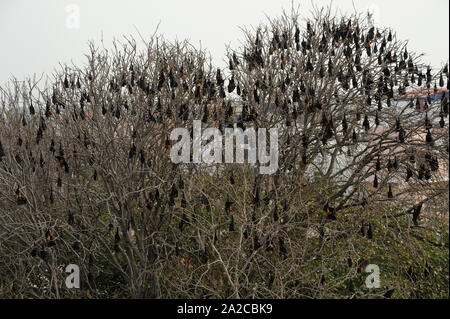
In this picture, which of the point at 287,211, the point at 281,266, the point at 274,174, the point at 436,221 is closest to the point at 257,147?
the point at 274,174

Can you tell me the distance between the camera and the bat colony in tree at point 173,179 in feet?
25.5

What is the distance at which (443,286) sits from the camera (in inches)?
352

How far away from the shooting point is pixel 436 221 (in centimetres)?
961

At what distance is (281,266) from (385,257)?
9.56ft

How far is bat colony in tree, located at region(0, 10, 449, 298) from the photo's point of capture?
7.78m

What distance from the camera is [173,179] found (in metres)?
8.85

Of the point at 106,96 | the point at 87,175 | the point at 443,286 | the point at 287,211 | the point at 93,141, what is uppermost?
the point at 106,96
